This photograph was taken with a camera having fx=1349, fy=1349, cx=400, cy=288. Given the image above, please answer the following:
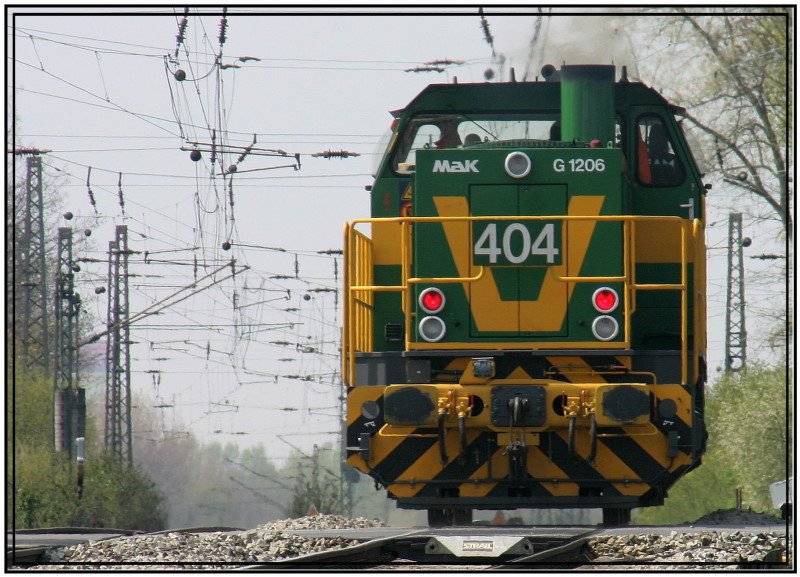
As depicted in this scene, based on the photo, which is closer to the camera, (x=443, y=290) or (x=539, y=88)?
(x=443, y=290)

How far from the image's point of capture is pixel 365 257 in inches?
380

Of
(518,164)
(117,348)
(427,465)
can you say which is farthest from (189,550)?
(117,348)

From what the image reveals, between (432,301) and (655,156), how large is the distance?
220 centimetres

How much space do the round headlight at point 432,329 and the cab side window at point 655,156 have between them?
2.04 m

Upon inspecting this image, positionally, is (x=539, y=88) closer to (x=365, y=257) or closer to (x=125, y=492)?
(x=365, y=257)

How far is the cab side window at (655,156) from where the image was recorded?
33.4 ft

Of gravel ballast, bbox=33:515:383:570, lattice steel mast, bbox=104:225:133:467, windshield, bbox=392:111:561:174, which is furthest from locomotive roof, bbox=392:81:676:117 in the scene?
lattice steel mast, bbox=104:225:133:467

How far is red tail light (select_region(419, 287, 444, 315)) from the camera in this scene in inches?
368

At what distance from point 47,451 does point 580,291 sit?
2335 cm

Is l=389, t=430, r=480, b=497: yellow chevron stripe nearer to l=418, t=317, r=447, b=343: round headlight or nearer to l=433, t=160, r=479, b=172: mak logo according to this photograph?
l=418, t=317, r=447, b=343: round headlight

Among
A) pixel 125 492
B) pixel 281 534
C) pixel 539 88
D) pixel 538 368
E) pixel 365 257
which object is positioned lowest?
pixel 125 492

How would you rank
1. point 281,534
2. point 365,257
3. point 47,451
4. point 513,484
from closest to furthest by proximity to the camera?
point 281,534
point 513,484
point 365,257
point 47,451

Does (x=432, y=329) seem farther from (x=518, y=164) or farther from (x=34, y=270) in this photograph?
(x=34, y=270)

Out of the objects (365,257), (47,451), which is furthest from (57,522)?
(365,257)
